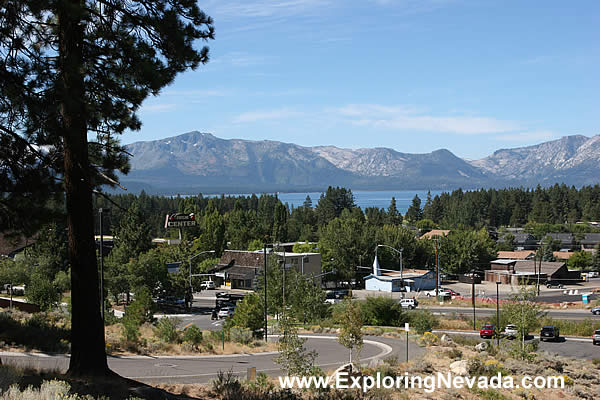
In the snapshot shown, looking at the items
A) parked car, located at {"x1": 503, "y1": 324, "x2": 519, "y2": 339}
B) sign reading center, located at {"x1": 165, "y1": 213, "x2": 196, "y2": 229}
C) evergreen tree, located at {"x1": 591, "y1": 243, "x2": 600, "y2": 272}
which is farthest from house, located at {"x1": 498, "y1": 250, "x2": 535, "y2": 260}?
parked car, located at {"x1": 503, "y1": 324, "x2": 519, "y2": 339}

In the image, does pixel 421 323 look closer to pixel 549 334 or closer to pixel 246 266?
pixel 549 334

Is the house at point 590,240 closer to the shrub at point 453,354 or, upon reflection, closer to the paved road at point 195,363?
the paved road at point 195,363

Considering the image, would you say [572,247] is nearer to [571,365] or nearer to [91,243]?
[571,365]

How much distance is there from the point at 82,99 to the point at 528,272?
100 m

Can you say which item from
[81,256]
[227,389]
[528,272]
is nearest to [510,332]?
[227,389]

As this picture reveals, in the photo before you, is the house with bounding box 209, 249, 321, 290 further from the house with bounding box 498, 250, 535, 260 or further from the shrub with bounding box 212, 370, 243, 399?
the shrub with bounding box 212, 370, 243, 399

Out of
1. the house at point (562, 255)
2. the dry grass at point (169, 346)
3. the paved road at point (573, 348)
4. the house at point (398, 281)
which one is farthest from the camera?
the house at point (562, 255)

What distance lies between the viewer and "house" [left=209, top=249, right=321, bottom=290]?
8675 centimetres

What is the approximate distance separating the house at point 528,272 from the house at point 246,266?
33922 millimetres

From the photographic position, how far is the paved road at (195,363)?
693 inches

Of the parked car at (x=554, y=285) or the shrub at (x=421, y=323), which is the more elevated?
the shrub at (x=421, y=323)

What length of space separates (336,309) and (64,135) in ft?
164

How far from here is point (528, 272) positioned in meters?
99.1

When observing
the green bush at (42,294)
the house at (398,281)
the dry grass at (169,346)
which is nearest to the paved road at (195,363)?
the dry grass at (169,346)
